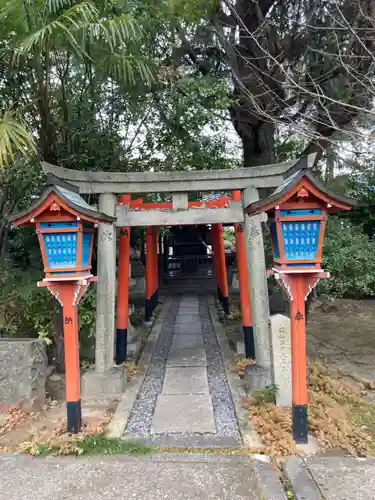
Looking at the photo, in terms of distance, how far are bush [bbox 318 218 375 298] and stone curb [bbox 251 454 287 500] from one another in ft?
12.8

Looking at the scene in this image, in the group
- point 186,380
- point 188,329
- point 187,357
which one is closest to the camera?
point 186,380

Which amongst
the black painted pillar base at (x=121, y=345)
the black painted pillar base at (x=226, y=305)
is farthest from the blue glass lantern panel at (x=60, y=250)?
the black painted pillar base at (x=226, y=305)

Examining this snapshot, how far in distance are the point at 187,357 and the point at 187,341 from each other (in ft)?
3.88

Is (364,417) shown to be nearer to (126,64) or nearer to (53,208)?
(53,208)

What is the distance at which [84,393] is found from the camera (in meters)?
5.52

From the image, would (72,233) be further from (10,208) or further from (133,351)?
(133,351)

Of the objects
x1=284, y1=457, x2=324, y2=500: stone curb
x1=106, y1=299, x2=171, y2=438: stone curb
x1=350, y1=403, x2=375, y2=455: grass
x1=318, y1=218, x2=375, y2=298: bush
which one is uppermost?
x1=318, y1=218, x2=375, y2=298: bush

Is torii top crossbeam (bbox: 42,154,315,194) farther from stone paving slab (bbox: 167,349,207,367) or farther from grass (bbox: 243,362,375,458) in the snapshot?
stone paving slab (bbox: 167,349,207,367)

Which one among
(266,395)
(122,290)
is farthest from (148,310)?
(266,395)

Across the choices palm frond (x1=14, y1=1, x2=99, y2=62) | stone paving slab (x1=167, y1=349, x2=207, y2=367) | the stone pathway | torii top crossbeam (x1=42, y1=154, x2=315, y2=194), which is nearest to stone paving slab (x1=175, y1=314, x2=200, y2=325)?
the stone pathway

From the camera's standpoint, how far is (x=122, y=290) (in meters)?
6.68

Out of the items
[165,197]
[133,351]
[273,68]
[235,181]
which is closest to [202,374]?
[133,351]

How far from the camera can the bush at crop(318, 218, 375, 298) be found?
280 inches

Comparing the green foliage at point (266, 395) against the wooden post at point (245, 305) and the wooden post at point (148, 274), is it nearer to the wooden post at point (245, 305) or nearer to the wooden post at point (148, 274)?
the wooden post at point (245, 305)
